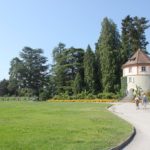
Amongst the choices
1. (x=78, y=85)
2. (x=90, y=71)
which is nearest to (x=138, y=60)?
(x=90, y=71)

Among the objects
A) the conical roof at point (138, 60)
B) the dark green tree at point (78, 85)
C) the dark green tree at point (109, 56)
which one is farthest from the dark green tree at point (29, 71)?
the conical roof at point (138, 60)

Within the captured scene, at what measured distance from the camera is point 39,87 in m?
113

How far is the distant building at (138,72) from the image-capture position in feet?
273

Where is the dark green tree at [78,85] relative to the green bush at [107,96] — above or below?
above

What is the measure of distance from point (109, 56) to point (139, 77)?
8.61m

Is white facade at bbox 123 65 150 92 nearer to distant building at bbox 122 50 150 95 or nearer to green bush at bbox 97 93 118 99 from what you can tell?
distant building at bbox 122 50 150 95

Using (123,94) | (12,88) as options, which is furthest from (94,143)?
(12,88)

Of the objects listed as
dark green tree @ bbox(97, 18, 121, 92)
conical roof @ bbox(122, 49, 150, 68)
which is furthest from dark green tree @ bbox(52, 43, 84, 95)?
conical roof @ bbox(122, 49, 150, 68)

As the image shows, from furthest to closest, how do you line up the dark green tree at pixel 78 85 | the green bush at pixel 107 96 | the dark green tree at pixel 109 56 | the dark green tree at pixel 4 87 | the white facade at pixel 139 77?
the dark green tree at pixel 4 87 → the dark green tree at pixel 78 85 → the dark green tree at pixel 109 56 → the green bush at pixel 107 96 → the white facade at pixel 139 77

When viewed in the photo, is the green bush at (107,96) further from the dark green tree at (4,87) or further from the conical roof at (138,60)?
the dark green tree at (4,87)

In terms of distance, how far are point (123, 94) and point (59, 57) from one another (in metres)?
31.6

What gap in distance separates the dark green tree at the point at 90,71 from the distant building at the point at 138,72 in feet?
31.5

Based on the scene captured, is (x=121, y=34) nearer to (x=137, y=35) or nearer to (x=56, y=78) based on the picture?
(x=137, y=35)

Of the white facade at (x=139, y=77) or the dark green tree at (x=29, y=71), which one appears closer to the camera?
the white facade at (x=139, y=77)
